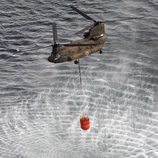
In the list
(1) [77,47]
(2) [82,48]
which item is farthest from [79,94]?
(1) [77,47]

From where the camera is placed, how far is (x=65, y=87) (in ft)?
226

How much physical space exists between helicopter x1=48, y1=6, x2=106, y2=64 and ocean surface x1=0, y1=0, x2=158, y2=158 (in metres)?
2.33

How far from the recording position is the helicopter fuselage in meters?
51.5

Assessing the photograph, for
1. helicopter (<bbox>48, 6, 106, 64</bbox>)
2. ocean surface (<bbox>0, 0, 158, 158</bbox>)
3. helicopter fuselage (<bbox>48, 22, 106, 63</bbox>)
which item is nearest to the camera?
helicopter (<bbox>48, 6, 106, 64</bbox>)

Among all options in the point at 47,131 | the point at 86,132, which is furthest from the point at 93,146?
the point at 47,131

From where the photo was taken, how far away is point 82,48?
Result: 178 feet

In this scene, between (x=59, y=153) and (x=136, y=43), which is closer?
(x=59, y=153)

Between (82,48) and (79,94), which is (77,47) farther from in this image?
(79,94)

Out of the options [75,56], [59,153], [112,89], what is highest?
[75,56]

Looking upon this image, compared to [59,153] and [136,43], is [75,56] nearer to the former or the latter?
[59,153]

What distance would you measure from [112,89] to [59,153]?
15.3 metres

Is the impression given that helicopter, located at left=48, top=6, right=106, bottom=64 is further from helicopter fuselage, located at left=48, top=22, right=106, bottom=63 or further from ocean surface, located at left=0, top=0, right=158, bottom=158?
ocean surface, located at left=0, top=0, right=158, bottom=158

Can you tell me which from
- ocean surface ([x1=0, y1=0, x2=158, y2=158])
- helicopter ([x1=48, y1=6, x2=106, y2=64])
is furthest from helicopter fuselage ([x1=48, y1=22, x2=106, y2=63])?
ocean surface ([x1=0, y1=0, x2=158, y2=158])

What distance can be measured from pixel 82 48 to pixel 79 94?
15.2 meters
